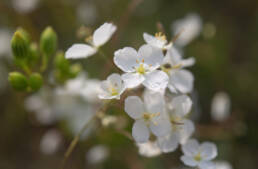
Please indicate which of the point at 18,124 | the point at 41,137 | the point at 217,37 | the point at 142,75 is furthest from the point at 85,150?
the point at 217,37

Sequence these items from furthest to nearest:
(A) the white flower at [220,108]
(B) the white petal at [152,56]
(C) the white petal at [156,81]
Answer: (A) the white flower at [220,108] < (B) the white petal at [152,56] < (C) the white petal at [156,81]

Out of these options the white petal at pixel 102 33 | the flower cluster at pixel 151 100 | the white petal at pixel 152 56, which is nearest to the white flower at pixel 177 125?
the flower cluster at pixel 151 100

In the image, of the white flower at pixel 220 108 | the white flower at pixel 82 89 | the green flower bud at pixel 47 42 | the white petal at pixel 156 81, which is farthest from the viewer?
the white flower at pixel 220 108

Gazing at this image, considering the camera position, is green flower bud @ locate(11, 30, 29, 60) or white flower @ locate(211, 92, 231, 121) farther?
white flower @ locate(211, 92, 231, 121)

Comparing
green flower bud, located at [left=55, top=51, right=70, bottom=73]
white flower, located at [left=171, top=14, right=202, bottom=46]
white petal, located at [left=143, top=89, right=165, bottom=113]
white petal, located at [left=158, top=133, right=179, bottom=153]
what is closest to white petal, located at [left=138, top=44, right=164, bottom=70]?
white petal, located at [left=143, top=89, right=165, bottom=113]

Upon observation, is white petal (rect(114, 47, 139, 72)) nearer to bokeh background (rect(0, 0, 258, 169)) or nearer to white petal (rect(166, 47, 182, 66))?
white petal (rect(166, 47, 182, 66))

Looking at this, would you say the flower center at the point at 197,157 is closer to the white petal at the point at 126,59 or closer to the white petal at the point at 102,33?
the white petal at the point at 126,59
